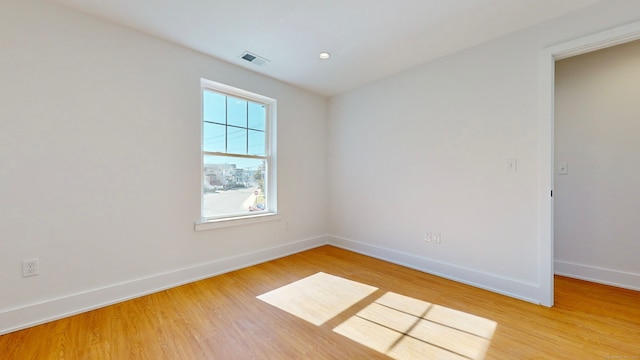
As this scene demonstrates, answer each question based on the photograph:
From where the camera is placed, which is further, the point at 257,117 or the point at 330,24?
the point at 257,117

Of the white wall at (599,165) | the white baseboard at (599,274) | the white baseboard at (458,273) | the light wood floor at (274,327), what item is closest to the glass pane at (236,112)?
the light wood floor at (274,327)

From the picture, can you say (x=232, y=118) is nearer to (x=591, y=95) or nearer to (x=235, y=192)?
(x=235, y=192)

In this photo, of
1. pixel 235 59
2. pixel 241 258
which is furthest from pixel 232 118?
pixel 241 258

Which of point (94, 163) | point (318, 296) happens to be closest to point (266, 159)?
point (94, 163)

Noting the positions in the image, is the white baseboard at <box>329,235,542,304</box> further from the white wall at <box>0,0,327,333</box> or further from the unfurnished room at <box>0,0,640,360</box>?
the white wall at <box>0,0,327,333</box>

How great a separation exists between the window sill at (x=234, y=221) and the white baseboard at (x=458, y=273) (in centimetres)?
129

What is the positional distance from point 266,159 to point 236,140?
0.50 m

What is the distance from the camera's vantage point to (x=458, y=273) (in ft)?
8.86

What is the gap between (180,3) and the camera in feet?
6.46

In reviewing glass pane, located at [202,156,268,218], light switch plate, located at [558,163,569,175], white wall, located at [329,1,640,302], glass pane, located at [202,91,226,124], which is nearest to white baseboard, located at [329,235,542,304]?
white wall, located at [329,1,640,302]

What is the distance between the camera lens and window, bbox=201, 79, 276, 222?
293cm

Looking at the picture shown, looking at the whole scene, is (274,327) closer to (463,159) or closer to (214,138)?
(214,138)

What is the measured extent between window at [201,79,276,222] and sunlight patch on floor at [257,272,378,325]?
3.80ft

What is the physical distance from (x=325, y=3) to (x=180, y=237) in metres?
2.54
